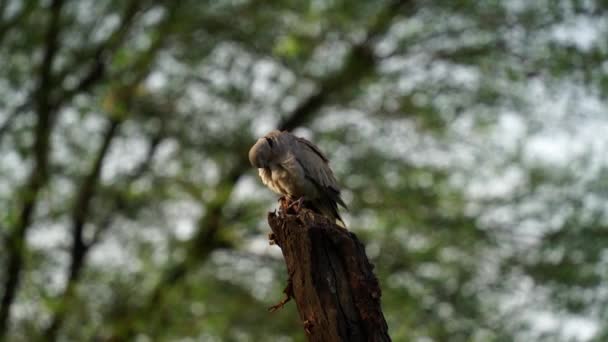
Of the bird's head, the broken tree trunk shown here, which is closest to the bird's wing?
the bird's head

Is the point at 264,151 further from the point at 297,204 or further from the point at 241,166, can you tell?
the point at 241,166

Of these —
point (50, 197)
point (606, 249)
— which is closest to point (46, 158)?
point (50, 197)

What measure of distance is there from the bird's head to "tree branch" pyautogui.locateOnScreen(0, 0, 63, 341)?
7819 mm

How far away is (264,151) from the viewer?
581 centimetres

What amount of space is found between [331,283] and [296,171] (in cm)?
167

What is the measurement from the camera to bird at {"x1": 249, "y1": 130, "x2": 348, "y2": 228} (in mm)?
5789

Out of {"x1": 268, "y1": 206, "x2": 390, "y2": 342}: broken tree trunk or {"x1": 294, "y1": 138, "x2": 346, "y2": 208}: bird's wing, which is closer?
{"x1": 268, "y1": 206, "x2": 390, "y2": 342}: broken tree trunk

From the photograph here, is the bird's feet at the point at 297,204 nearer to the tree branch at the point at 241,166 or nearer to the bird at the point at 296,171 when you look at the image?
the bird at the point at 296,171

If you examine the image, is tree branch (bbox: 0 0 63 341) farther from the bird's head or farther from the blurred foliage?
the bird's head

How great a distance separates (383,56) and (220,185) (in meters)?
3.46

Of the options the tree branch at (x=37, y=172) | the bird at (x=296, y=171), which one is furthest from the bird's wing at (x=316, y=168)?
the tree branch at (x=37, y=172)

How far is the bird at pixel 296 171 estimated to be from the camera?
5.79m

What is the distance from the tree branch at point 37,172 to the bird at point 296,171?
7805mm

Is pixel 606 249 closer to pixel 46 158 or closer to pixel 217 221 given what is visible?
pixel 217 221
